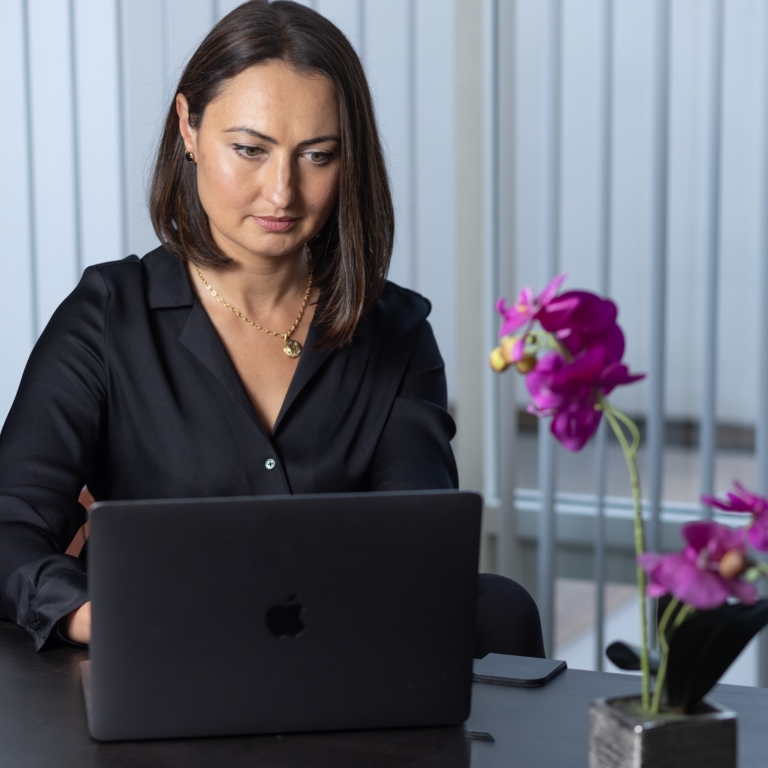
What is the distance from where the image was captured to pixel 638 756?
2.79ft

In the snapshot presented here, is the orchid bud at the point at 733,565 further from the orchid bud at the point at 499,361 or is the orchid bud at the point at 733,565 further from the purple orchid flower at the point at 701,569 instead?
the orchid bud at the point at 499,361

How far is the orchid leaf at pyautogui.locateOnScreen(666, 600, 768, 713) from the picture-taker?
0.87m

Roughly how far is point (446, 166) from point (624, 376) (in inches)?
88.0

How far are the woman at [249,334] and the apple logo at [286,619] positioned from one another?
72 centimetres

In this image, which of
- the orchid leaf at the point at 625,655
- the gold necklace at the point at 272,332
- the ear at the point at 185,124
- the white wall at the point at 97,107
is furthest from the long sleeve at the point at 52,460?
the white wall at the point at 97,107

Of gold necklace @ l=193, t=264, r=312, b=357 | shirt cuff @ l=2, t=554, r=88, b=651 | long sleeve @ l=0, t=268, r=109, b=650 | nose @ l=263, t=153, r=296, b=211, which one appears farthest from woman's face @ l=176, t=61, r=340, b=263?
shirt cuff @ l=2, t=554, r=88, b=651

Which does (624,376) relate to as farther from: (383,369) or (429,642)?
(383,369)

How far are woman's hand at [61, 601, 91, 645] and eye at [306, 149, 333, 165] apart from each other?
90cm

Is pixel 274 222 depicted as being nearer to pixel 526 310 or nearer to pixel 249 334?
pixel 249 334

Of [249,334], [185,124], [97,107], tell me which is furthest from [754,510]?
[97,107]

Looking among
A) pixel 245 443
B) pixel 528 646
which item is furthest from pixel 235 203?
pixel 528 646

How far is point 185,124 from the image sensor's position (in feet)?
6.53

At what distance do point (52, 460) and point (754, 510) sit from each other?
1224mm

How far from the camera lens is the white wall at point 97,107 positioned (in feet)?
9.45
